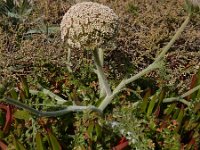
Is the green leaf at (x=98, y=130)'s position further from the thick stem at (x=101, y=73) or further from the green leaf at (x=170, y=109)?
the green leaf at (x=170, y=109)

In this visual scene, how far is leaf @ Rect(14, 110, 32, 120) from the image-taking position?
2547 mm

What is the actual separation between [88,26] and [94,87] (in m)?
0.75

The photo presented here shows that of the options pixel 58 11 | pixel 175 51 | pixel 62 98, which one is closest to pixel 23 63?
pixel 62 98

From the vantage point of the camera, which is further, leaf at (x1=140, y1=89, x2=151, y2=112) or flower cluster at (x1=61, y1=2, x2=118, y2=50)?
leaf at (x1=140, y1=89, x2=151, y2=112)

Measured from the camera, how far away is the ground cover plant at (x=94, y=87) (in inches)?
97.6

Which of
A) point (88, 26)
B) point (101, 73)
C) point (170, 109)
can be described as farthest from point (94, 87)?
point (88, 26)

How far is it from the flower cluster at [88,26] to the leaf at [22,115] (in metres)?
0.46

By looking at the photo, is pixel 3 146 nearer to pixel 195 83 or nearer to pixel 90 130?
pixel 90 130

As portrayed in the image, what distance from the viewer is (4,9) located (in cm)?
409

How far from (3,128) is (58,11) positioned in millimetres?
1979

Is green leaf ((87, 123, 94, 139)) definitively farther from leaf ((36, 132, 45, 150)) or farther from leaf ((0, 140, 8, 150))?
leaf ((0, 140, 8, 150))

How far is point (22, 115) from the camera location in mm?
2562

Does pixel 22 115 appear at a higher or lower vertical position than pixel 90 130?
higher

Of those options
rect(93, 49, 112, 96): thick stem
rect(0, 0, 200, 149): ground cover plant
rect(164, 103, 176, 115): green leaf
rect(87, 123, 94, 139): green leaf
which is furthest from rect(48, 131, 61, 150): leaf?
rect(164, 103, 176, 115): green leaf
